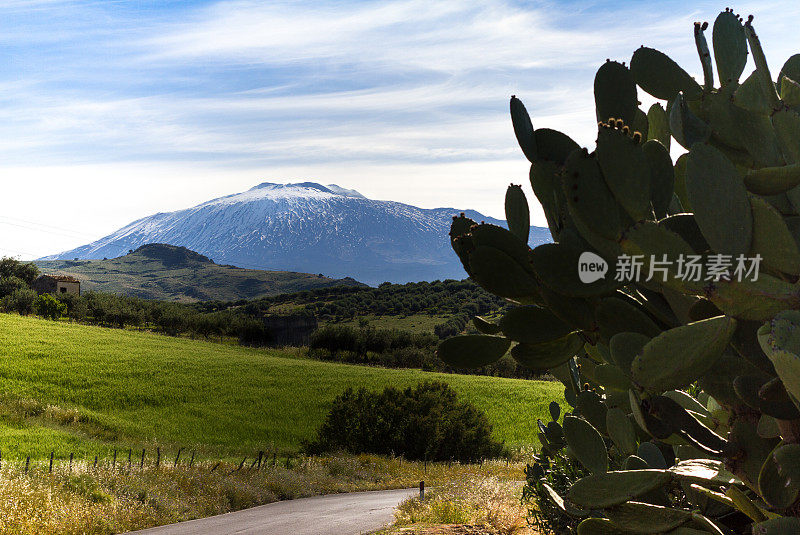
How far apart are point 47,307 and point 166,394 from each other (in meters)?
31.6

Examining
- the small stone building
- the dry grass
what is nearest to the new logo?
the dry grass

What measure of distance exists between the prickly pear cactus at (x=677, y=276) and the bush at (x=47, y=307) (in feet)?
228

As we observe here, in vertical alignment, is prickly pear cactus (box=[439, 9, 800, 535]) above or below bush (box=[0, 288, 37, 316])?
above

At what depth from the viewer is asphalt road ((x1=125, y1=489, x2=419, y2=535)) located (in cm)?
1045

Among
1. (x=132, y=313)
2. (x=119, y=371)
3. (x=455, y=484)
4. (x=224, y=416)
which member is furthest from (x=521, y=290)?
(x=132, y=313)

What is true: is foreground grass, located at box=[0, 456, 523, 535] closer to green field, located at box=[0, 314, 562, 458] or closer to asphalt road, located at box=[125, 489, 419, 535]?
asphalt road, located at box=[125, 489, 419, 535]

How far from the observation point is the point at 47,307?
61625 millimetres

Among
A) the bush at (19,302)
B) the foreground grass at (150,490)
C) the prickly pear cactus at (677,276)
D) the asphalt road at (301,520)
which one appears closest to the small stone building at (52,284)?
the bush at (19,302)

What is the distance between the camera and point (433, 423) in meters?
22.7

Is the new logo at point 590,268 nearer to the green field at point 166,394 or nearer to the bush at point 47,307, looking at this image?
the green field at point 166,394

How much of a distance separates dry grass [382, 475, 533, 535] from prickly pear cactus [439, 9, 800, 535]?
6757 millimetres

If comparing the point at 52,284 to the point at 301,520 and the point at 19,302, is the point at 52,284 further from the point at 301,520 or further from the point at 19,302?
the point at 301,520

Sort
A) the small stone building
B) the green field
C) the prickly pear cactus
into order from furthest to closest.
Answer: the small stone building, the green field, the prickly pear cactus

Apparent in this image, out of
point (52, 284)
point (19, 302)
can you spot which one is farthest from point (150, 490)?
point (52, 284)
